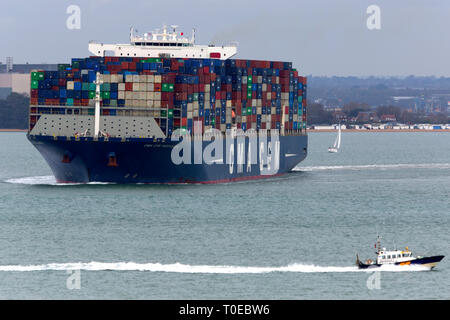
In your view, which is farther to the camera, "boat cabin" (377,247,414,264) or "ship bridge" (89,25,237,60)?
"ship bridge" (89,25,237,60)

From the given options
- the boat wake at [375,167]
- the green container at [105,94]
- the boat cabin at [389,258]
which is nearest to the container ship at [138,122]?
the green container at [105,94]

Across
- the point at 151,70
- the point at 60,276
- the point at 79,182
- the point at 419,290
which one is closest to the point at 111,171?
the point at 79,182

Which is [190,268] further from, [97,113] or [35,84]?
[35,84]

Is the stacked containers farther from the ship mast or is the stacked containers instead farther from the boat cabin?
→ the boat cabin

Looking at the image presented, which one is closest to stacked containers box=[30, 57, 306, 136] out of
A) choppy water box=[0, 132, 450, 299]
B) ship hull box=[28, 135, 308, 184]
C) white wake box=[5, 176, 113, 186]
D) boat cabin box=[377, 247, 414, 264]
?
ship hull box=[28, 135, 308, 184]

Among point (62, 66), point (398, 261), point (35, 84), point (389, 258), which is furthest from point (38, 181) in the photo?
point (398, 261)

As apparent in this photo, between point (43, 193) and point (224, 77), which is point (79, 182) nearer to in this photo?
point (43, 193)

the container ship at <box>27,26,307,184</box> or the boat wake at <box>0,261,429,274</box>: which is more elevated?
the container ship at <box>27,26,307,184</box>
